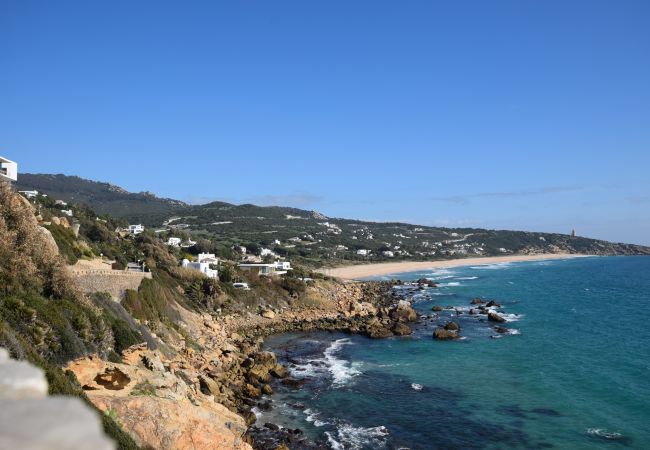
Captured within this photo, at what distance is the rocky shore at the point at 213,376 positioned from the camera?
15820mm

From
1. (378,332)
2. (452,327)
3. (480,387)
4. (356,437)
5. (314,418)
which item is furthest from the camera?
(452,327)

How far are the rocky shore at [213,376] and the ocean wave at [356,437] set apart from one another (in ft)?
4.44

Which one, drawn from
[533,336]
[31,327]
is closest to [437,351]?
[533,336]

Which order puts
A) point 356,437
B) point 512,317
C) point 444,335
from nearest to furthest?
1. point 356,437
2. point 444,335
3. point 512,317

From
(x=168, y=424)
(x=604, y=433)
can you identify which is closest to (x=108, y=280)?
(x=168, y=424)

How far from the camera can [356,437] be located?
2308 cm

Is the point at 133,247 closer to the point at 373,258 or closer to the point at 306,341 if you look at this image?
the point at 306,341

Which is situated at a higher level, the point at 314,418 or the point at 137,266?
the point at 137,266

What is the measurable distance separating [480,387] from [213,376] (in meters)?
16.7

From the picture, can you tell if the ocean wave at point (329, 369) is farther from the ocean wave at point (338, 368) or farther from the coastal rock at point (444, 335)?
the coastal rock at point (444, 335)

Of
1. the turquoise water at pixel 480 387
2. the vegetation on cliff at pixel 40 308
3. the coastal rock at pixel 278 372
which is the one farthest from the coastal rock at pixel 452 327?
the vegetation on cliff at pixel 40 308

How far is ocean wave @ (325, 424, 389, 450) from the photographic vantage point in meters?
22.2

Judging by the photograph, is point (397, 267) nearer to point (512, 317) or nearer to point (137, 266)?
point (512, 317)

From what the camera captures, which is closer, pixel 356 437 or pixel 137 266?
pixel 356 437
